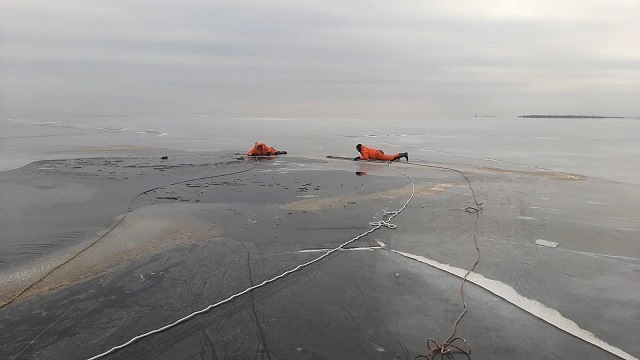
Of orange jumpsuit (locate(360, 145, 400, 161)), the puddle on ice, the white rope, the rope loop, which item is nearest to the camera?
the white rope

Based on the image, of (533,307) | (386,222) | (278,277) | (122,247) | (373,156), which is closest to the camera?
(533,307)

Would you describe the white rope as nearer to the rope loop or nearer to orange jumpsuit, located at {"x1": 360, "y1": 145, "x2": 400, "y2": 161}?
the rope loop

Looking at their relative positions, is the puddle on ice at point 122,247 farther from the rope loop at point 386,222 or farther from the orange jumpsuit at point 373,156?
the orange jumpsuit at point 373,156

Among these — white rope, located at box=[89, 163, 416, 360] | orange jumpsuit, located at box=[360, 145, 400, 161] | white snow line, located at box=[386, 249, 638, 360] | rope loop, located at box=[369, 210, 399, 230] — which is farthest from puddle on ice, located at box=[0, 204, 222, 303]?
orange jumpsuit, located at box=[360, 145, 400, 161]

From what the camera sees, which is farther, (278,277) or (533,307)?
(278,277)

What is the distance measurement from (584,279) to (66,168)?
12.5 m

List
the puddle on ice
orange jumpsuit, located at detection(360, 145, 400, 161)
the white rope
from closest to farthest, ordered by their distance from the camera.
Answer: the white rope
the puddle on ice
orange jumpsuit, located at detection(360, 145, 400, 161)

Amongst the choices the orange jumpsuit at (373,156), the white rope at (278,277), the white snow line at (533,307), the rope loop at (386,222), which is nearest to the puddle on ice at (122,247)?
the white rope at (278,277)

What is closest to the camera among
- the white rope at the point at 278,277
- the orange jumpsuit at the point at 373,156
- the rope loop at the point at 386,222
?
the white rope at the point at 278,277

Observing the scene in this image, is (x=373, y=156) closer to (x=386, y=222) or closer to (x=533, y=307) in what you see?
(x=386, y=222)

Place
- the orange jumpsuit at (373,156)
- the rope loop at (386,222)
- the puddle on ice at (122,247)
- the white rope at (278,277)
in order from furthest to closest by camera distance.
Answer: the orange jumpsuit at (373,156) < the rope loop at (386,222) < the puddle on ice at (122,247) < the white rope at (278,277)

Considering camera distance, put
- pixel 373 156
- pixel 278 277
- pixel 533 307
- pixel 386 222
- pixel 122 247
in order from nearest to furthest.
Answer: pixel 533 307, pixel 278 277, pixel 122 247, pixel 386 222, pixel 373 156

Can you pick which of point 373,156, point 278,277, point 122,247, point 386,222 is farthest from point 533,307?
point 373,156

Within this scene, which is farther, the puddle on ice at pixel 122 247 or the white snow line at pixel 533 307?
the puddle on ice at pixel 122 247
